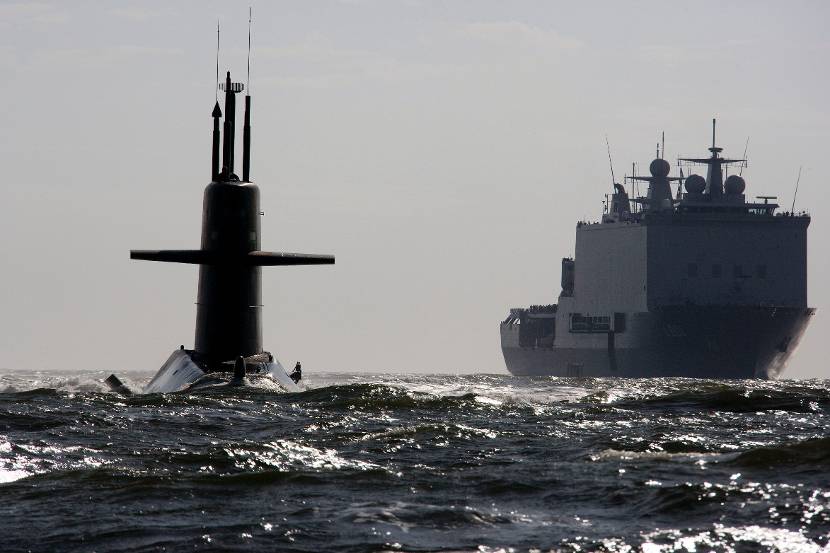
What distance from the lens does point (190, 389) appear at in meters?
33.1

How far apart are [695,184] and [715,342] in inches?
568

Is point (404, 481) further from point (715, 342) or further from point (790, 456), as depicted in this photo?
point (715, 342)

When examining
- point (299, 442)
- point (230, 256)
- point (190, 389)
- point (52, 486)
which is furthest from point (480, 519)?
point (230, 256)

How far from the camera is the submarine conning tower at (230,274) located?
119 ft

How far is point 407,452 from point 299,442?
2036 millimetres

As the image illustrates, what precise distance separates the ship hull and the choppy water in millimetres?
75958

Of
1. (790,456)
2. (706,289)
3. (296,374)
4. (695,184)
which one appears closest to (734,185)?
(695,184)

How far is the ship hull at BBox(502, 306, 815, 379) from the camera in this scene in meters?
102

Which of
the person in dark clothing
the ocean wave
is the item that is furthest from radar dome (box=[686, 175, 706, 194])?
the ocean wave

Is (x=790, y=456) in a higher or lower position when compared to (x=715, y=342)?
lower

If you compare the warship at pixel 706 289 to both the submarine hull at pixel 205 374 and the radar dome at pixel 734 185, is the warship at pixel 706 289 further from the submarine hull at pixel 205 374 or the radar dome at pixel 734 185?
the submarine hull at pixel 205 374

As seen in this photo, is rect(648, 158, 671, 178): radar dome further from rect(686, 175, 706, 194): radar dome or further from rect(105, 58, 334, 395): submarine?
rect(105, 58, 334, 395): submarine

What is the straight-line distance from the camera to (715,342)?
103m

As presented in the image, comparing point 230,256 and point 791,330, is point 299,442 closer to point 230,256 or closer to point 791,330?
point 230,256
